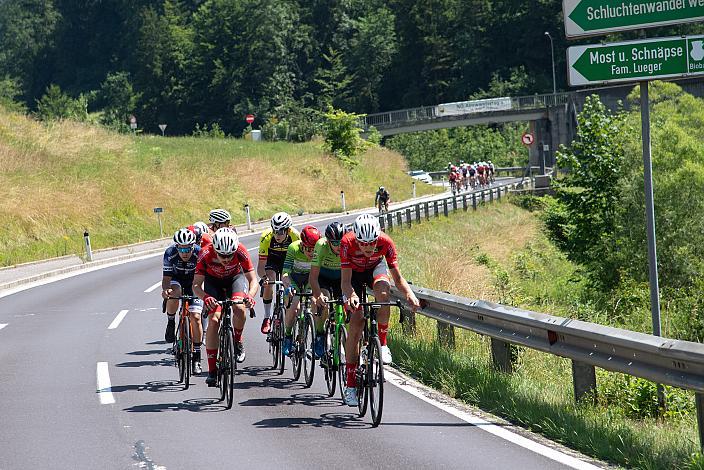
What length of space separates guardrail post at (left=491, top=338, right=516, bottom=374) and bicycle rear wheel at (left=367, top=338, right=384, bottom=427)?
2.16m

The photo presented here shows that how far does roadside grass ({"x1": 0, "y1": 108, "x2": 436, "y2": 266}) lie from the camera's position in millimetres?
36219

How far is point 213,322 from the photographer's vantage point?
10.2 m

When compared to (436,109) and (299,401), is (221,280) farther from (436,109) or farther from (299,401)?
(436,109)

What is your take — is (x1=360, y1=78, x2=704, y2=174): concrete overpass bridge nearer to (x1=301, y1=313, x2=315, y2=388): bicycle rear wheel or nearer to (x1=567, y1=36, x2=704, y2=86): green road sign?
(x1=301, y1=313, x2=315, y2=388): bicycle rear wheel

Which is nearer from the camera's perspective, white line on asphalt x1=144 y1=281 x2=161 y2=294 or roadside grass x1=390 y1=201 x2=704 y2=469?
roadside grass x1=390 y1=201 x2=704 y2=469

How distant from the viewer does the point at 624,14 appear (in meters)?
8.52

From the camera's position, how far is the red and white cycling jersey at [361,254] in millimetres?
9078

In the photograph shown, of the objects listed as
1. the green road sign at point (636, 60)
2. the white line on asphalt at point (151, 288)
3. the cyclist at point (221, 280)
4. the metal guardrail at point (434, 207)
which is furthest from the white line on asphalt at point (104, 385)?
the metal guardrail at point (434, 207)

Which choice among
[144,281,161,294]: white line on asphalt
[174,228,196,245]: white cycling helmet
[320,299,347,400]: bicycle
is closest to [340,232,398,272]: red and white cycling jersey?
[320,299,347,400]: bicycle

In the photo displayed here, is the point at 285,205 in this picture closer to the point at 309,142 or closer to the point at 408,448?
the point at 309,142

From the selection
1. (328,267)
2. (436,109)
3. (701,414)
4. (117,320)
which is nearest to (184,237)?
(328,267)

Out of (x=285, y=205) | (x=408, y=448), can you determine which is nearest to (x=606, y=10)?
(x=408, y=448)

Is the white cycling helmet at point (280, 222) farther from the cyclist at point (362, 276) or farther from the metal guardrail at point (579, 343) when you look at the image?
the cyclist at point (362, 276)

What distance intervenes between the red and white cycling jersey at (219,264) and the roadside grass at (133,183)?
23244 millimetres
